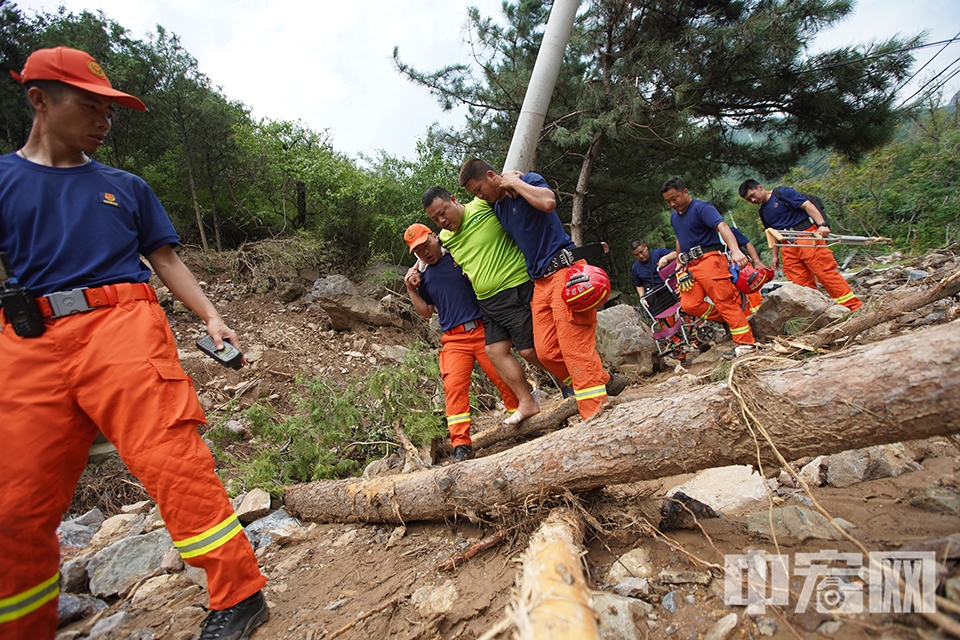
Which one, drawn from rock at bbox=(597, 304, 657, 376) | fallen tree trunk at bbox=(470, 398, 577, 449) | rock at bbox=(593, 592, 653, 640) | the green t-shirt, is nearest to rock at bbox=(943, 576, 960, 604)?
rock at bbox=(593, 592, 653, 640)

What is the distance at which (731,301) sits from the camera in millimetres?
4855

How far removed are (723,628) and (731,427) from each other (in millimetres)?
612

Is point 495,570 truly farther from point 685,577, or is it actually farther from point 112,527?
point 112,527

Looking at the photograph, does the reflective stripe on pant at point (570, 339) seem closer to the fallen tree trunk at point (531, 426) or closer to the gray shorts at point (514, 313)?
the gray shorts at point (514, 313)

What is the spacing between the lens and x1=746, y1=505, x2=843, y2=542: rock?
1.68 meters

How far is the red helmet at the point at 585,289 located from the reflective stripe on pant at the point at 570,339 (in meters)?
0.07

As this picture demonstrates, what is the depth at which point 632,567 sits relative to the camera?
177 centimetres

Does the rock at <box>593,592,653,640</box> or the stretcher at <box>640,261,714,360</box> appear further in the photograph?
the stretcher at <box>640,261,714,360</box>

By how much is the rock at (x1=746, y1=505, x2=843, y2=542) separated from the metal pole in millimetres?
3960

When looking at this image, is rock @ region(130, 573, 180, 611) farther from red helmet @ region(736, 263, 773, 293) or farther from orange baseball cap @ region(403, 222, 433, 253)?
red helmet @ region(736, 263, 773, 293)

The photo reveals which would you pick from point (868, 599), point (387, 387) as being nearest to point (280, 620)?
point (868, 599)

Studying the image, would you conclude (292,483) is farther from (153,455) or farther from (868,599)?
(868,599)

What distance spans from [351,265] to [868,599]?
963cm

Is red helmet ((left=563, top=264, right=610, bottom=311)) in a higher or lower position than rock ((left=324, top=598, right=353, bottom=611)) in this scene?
higher
